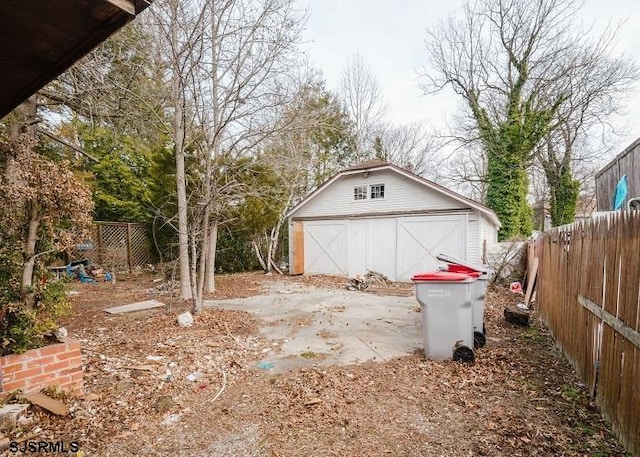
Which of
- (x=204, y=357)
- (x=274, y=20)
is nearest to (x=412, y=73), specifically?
(x=274, y=20)

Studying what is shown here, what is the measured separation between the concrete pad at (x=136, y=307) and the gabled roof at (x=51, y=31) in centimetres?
599

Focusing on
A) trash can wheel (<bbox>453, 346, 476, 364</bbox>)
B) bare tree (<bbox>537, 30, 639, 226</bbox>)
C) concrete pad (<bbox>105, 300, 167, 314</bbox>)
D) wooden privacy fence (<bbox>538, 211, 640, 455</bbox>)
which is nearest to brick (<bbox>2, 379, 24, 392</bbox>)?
concrete pad (<bbox>105, 300, 167, 314</bbox>)

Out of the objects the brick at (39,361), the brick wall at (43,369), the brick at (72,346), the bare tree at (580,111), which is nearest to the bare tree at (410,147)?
the bare tree at (580,111)

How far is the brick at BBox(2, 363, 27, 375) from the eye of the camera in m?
2.71

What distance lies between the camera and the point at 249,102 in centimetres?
689

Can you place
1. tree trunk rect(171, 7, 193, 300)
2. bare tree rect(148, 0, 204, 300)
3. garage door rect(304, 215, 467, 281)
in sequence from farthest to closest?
garage door rect(304, 215, 467, 281) < tree trunk rect(171, 7, 193, 300) < bare tree rect(148, 0, 204, 300)

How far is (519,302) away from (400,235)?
4.51 meters

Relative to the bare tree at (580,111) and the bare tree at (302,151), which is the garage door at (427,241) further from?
the bare tree at (580,111)

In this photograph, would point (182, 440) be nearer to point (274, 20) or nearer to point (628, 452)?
point (628, 452)

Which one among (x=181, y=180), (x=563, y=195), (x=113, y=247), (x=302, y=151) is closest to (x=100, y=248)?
(x=113, y=247)

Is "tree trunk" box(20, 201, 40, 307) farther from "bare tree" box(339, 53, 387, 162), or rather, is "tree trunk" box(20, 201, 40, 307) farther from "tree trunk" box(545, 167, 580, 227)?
"tree trunk" box(545, 167, 580, 227)

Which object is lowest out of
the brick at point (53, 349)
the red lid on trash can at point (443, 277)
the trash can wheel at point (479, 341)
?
the trash can wheel at point (479, 341)

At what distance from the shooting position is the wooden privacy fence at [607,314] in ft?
7.61

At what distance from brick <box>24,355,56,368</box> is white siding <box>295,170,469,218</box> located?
35.2 feet
